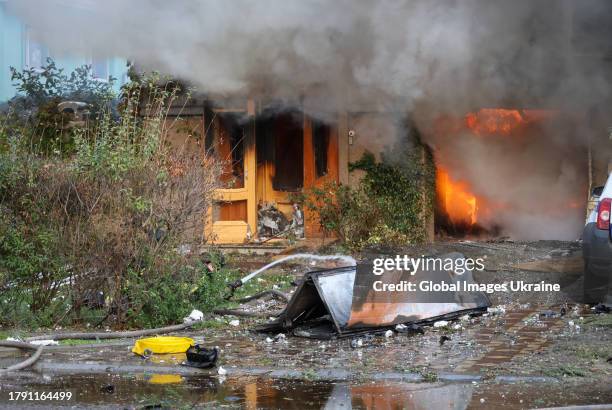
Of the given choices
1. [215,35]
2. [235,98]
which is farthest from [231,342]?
[235,98]

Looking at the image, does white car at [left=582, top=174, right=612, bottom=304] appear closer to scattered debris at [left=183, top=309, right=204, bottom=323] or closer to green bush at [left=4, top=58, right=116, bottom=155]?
scattered debris at [left=183, top=309, right=204, bottom=323]

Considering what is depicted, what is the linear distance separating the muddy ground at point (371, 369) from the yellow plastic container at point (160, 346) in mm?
103

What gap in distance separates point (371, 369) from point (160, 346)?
1.97 m

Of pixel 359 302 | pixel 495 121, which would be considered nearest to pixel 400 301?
pixel 359 302

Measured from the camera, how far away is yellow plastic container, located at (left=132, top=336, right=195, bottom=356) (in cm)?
770

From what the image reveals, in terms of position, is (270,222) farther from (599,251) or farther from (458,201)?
(599,251)

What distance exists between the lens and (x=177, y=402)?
20.1 ft

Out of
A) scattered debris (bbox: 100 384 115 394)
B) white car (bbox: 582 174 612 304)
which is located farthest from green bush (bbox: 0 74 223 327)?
white car (bbox: 582 174 612 304)

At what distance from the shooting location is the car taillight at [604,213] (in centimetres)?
874

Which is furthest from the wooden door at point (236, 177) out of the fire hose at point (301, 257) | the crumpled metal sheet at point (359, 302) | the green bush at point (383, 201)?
the crumpled metal sheet at point (359, 302)

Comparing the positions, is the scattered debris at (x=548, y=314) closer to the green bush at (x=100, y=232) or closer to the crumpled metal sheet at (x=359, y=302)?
the crumpled metal sheet at (x=359, y=302)

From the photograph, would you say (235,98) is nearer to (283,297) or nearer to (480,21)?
(480,21)

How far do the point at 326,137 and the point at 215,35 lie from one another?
10.8ft

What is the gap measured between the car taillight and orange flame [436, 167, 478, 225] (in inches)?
261
